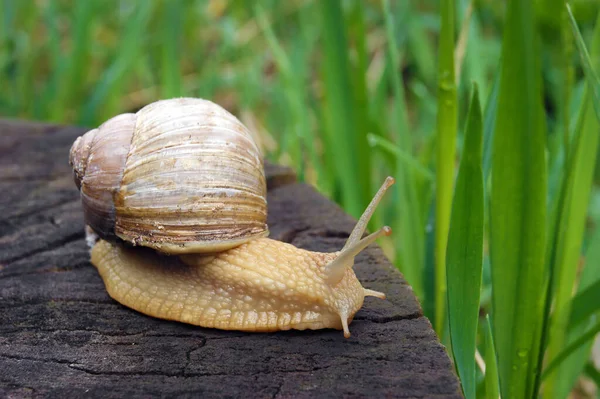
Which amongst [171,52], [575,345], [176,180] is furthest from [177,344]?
[171,52]

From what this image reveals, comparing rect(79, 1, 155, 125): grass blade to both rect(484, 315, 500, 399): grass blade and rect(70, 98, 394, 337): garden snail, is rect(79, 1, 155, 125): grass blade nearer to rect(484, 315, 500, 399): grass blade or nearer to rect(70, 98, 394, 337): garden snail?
rect(70, 98, 394, 337): garden snail

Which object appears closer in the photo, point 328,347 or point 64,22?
point 328,347

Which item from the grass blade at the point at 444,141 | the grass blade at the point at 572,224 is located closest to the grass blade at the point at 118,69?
the grass blade at the point at 444,141

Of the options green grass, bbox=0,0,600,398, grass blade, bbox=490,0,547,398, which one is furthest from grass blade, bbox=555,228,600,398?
grass blade, bbox=490,0,547,398

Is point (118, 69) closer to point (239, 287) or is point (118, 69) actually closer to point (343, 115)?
point (343, 115)

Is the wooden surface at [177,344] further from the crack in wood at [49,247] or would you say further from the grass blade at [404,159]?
the grass blade at [404,159]

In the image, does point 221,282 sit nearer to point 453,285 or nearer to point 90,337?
point 90,337

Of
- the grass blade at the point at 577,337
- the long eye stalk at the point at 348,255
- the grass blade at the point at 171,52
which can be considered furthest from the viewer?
the grass blade at the point at 171,52

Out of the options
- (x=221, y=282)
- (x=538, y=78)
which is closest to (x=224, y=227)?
(x=221, y=282)
